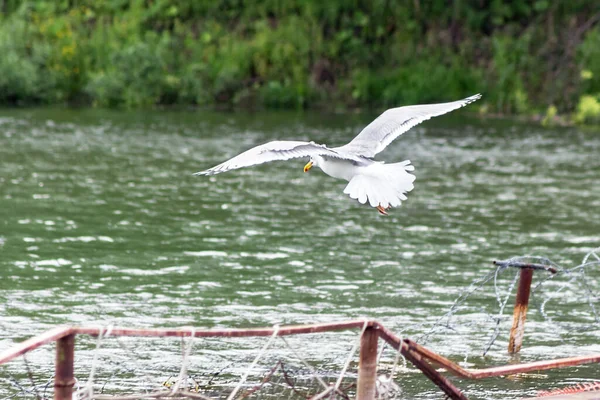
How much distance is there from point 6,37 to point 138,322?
27415mm

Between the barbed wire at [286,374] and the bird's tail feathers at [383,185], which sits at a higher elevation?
the bird's tail feathers at [383,185]

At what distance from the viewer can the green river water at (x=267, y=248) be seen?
10141 millimetres

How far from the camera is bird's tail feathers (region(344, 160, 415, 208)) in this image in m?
8.94

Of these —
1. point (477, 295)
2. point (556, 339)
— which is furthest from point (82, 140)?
point (556, 339)

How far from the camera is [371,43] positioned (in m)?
40.5

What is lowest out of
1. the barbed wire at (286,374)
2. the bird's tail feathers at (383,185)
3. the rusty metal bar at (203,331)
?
the barbed wire at (286,374)

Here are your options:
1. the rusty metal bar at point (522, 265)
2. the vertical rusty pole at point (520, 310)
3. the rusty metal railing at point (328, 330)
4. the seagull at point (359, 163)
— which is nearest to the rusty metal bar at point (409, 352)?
the rusty metal railing at point (328, 330)

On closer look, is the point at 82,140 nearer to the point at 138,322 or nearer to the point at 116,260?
the point at 116,260

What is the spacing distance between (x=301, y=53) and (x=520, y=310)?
29672mm

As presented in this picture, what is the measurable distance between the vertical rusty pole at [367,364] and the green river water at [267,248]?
2079 millimetres

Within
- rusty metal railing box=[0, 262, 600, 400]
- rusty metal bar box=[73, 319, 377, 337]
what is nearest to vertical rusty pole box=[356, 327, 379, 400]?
rusty metal railing box=[0, 262, 600, 400]

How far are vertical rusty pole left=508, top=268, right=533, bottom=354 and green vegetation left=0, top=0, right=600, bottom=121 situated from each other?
24217 millimetres

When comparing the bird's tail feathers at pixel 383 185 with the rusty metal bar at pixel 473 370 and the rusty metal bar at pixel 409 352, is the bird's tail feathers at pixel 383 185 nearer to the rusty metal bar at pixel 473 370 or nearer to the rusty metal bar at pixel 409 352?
the rusty metal bar at pixel 473 370

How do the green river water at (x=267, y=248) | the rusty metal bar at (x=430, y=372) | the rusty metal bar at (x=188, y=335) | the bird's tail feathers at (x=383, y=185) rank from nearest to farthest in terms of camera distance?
the rusty metal bar at (x=188, y=335)
the rusty metal bar at (x=430, y=372)
the bird's tail feathers at (x=383, y=185)
the green river water at (x=267, y=248)
